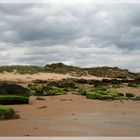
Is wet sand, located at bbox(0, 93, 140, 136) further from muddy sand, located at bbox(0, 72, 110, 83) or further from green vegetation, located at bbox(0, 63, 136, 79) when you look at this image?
green vegetation, located at bbox(0, 63, 136, 79)

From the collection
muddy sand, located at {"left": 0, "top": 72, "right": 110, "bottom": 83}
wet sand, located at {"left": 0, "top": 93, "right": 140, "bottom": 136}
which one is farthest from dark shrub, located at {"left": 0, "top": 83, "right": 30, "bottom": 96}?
muddy sand, located at {"left": 0, "top": 72, "right": 110, "bottom": 83}

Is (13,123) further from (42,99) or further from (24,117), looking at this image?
(42,99)

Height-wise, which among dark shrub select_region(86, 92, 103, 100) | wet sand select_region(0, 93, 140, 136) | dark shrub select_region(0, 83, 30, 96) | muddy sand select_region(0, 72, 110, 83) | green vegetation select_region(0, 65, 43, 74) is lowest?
wet sand select_region(0, 93, 140, 136)

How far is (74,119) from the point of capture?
7965 millimetres

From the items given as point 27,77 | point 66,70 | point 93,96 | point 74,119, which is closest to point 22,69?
point 27,77

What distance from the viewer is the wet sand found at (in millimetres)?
6605

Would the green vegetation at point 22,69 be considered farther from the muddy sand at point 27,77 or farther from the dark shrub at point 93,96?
the dark shrub at point 93,96

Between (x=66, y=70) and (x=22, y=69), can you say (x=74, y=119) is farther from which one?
(x=66, y=70)

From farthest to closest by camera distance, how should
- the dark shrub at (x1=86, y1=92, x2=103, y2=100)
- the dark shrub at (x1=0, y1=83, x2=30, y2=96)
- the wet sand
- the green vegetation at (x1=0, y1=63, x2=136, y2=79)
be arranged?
the green vegetation at (x1=0, y1=63, x2=136, y2=79) < the dark shrub at (x1=86, y1=92, x2=103, y2=100) < the dark shrub at (x1=0, y1=83, x2=30, y2=96) < the wet sand

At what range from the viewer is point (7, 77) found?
87.1ft

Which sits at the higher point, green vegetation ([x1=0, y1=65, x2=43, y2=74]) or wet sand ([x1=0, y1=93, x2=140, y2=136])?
green vegetation ([x1=0, y1=65, x2=43, y2=74])

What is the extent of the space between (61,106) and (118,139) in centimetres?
410

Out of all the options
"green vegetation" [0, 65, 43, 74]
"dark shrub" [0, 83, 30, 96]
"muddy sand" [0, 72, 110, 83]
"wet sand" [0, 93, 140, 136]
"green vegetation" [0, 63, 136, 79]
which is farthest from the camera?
"green vegetation" [0, 63, 136, 79]

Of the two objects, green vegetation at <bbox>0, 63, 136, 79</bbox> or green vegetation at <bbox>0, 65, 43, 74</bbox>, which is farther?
green vegetation at <bbox>0, 63, 136, 79</bbox>
